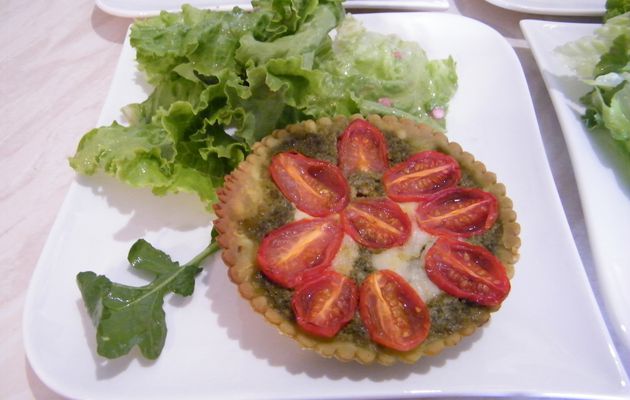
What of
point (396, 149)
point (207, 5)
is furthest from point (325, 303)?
point (207, 5)

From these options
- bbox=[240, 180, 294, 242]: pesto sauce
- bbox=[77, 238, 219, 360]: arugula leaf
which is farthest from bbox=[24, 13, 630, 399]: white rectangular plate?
bbox=[240, 180, 294, 242]: pesto sauce

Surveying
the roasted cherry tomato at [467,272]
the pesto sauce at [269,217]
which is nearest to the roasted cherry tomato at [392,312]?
the roasted cherry tomato at [467,272]

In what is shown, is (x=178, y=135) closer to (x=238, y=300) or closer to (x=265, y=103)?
(x=265, y=103)

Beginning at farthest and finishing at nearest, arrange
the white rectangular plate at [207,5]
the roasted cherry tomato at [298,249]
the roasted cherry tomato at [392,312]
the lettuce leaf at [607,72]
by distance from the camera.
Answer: the white rectangular plate at [207,5], the lettuce leaf at [607,72], the roasted cherry tomato at [298,249], the roasted cherry tomato at [392,312]

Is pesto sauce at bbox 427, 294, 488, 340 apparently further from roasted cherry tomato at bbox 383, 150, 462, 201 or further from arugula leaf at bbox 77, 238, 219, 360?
arugula leaf at bbox 77, 238, 219, 360

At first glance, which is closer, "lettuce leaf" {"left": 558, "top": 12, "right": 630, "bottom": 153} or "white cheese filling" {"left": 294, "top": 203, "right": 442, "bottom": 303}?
"white cheese filling" {"left": 294, "top": 203, "right": 442, "bottom": 303}

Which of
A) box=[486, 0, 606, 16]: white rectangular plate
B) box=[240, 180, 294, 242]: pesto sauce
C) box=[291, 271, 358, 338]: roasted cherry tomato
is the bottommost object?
box=[291, 271, 358, 338]: roasted cherry tomato

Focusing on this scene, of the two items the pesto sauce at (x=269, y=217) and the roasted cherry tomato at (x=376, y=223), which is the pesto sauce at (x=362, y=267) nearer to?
the roasted cherry tomato at (x=376, y=223)
